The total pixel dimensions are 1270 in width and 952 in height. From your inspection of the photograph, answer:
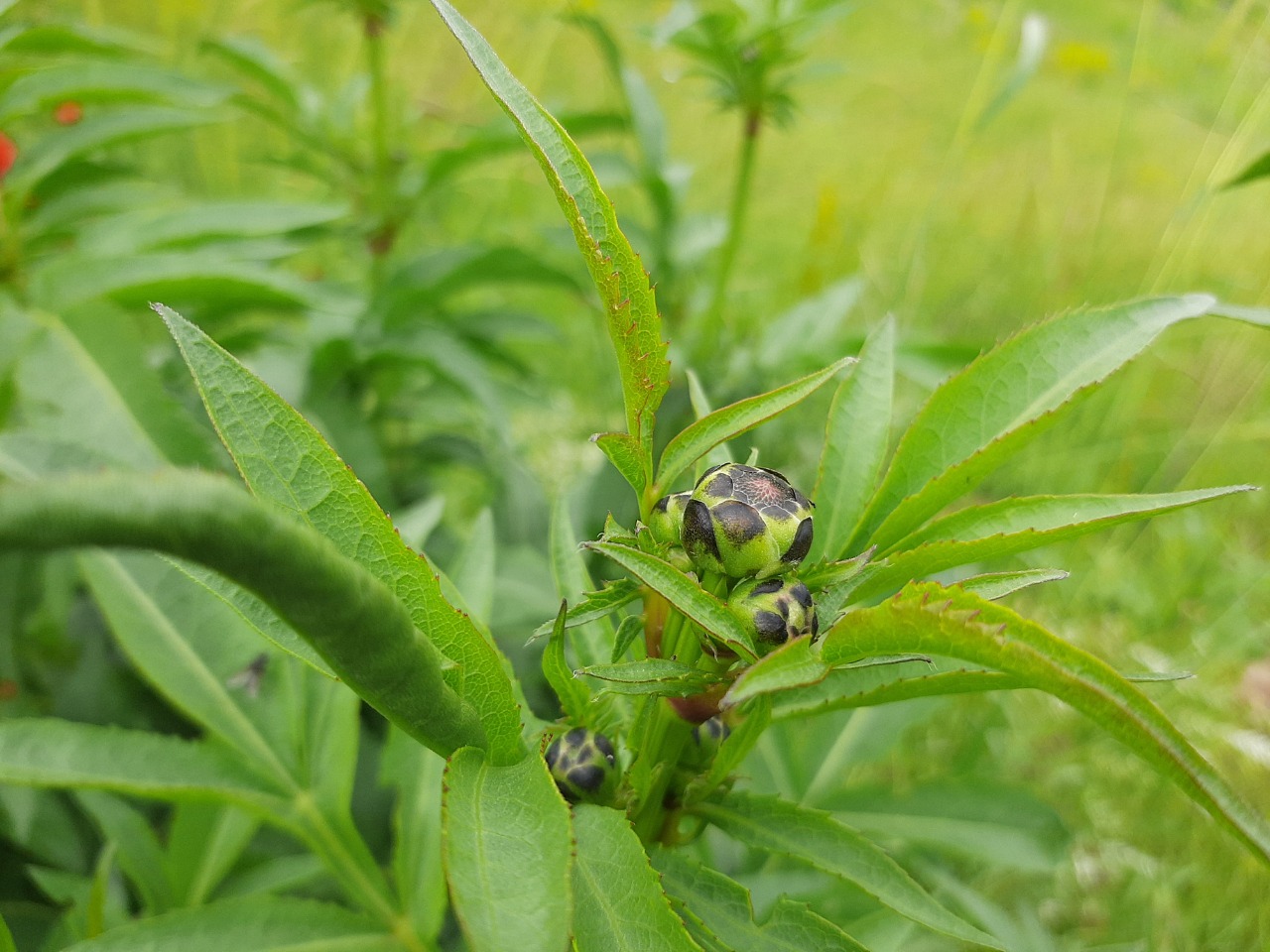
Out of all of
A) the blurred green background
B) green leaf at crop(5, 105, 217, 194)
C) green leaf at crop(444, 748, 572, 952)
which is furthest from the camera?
the blurred green background

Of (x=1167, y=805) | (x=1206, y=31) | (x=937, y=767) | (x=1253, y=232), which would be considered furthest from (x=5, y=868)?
(x=1253, y=232)

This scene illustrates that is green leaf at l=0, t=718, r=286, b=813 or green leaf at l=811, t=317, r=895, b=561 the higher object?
green leaf at l=811, t=317, r=895, b=561

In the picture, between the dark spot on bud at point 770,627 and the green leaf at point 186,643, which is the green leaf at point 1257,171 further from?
the green leaf at point 186,643

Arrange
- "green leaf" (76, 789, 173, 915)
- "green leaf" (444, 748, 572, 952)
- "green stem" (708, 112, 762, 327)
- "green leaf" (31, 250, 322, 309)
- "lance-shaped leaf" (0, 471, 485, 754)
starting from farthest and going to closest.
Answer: "green stem" (708, 112, 762, 327) → "green leaf" (31, 250, 322, 309) → "green leaf" (76, 789, 173, 915) → "green leaf" (444, 748, 572, 952) → "lance-shaped leaf" (0, 471, 485, 754)

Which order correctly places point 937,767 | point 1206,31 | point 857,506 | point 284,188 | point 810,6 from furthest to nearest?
point 284,188
point 1206,31
point 937,767
point 810,6
point 857,506

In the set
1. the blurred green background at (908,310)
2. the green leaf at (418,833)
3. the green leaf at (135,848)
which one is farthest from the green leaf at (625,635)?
the green leaf at (135,848)

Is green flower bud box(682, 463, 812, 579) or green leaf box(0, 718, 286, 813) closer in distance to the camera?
green flower bud box(682, 463, 812, 579)

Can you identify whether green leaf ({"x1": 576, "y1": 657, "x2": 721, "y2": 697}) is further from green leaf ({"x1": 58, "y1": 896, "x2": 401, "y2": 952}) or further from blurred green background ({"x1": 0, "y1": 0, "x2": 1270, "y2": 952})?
green leaf ({"x1": 58, "y1": 896, "x2": 401, "y2": 952})

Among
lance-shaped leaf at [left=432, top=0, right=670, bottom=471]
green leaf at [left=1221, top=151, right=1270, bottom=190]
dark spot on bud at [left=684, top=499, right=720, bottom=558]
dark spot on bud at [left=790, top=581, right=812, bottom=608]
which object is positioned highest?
green leaf at [left=1221, top=151, right=1270, bottom=190]

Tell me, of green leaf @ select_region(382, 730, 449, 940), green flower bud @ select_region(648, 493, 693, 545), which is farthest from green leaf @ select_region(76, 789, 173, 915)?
green flower bud @ select_region(648, 493, 693, 545)

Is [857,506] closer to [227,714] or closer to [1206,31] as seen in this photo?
[227,714]
